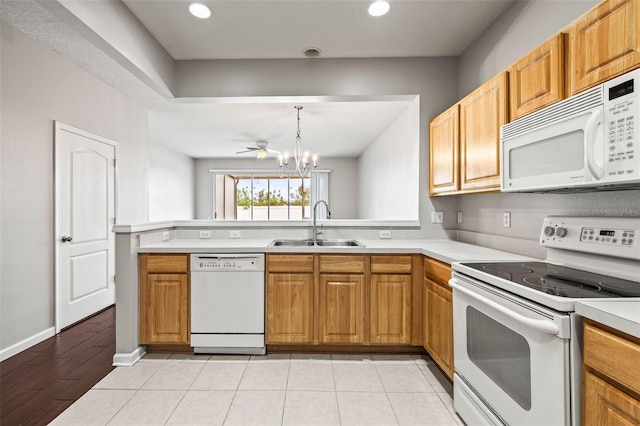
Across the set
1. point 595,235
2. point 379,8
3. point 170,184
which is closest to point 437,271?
point 595,235

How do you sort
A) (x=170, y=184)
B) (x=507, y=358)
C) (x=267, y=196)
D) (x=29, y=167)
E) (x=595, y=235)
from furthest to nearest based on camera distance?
(x=267, y=196) → (x=170, y=184) → (x=29, y=167) → (x=595, y=235) → (x=507, y=358)

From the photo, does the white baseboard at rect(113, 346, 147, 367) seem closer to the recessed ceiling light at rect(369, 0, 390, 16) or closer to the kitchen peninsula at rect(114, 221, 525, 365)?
the kitchen peninsula at rect(114, 221, 525, 365)

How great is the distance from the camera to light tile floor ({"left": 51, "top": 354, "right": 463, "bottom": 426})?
5.87ft

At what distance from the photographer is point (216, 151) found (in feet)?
24.9

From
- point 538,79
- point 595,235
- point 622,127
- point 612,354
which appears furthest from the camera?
point 538,79

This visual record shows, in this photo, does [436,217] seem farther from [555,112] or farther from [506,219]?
[555,112]

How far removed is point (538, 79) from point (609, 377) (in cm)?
137

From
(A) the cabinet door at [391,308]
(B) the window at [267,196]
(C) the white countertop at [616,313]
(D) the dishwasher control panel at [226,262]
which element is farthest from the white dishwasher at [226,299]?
(B) the window at [267,196]

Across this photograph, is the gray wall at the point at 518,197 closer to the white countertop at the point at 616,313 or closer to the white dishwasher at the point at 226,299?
the white countertop at the point at 616,313

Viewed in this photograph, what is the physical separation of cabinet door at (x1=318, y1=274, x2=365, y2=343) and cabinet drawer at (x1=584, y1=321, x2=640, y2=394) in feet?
5.17

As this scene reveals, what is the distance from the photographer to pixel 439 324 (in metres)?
2.16

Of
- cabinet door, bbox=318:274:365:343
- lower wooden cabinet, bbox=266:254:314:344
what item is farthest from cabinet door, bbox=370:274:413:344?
lower wooden cabinet, bbox=266:254:314:344

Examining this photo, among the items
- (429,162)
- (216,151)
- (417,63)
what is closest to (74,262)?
(429,162)

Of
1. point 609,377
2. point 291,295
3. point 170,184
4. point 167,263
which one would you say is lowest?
point 291,295
